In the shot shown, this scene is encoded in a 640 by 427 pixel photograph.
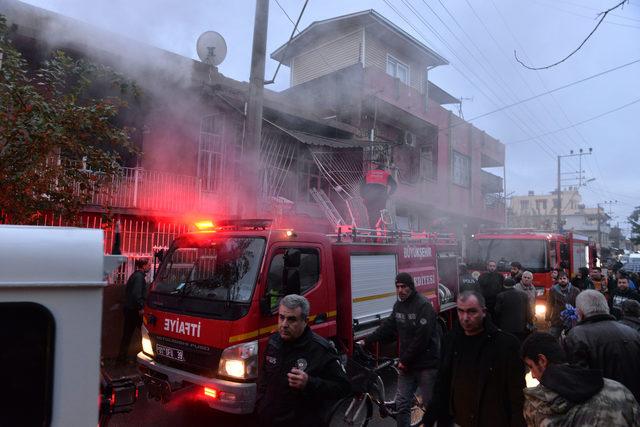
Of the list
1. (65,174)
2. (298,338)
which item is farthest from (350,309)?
(65,174)

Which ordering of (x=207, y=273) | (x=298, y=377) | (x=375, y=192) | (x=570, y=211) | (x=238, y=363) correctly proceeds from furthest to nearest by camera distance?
(x=570, y=211), (x=375, y=192), (x=207, y=273), (x=238, y=363), (x=298, y=377)

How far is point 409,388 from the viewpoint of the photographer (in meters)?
4.42

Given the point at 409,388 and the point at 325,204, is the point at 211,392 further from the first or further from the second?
the point at 325,204

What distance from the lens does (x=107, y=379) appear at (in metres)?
2.39

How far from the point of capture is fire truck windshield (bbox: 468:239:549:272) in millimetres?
11680

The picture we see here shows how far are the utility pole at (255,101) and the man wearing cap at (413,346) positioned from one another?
124 inches

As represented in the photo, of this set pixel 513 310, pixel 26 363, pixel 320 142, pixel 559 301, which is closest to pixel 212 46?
pixel 320 142

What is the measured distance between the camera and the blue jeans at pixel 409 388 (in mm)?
4309

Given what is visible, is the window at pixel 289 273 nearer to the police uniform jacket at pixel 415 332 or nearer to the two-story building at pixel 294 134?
the police uniform jacket at pixel 415 332

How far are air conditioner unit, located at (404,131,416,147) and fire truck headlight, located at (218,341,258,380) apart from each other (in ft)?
45.1

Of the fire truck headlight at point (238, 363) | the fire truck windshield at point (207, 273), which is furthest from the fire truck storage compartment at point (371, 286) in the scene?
the fire truck headlight at point (238, 363)

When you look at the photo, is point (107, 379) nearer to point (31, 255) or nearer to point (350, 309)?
point (31, 255)

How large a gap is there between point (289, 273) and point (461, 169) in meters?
19.0

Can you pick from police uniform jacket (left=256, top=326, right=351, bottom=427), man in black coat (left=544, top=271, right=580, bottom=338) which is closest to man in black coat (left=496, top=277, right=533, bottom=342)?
man in black coat (left=544, top=271, right=580, bottom=338)
